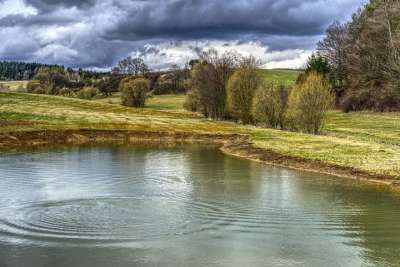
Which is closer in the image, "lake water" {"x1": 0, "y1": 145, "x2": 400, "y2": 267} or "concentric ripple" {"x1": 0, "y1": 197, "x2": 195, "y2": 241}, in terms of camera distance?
"lake water" {"x1": 0, "y1": 145, "x2": 400, "y2": 267}

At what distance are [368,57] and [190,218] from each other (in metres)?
65.1

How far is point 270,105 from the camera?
75.2 metres

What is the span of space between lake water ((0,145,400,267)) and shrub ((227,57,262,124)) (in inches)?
1821

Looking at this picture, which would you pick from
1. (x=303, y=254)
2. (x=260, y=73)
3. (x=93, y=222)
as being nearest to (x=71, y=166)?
(x=93, y=222)

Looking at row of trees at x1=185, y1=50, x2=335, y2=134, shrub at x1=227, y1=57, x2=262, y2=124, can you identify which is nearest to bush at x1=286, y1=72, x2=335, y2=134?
row of trees at x1=185, y1=50, x2=335, y2=134

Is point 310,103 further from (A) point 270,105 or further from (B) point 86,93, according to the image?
(B) point 86,93

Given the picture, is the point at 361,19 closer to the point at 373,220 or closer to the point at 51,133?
the point at 51,133

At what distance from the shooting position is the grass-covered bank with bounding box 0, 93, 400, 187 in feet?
134

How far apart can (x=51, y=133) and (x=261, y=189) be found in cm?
4101

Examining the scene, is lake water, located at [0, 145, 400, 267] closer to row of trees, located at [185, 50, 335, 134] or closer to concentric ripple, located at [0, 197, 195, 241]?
concentric ripple, located at [0, 197, 195, 241]

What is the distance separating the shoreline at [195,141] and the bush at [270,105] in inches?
358

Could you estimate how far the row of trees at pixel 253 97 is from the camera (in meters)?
66.5

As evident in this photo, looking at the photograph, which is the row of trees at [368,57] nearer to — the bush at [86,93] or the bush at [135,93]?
the bush at [135,93]

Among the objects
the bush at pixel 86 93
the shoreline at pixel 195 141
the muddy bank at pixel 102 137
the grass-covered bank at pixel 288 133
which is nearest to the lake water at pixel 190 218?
the shoreline at pixel 195 141
